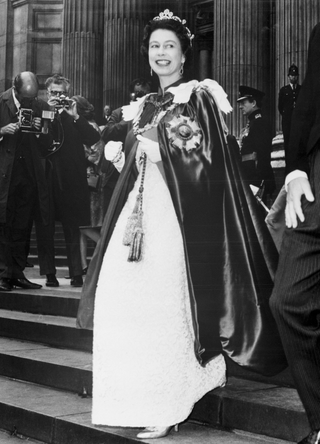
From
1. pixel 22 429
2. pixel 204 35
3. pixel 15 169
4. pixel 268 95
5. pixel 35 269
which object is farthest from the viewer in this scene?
pixel 204 35

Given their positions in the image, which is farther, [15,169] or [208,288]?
[15,169]

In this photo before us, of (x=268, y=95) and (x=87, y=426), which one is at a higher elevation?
(x=268, y=95)

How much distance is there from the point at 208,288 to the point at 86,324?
0.64m

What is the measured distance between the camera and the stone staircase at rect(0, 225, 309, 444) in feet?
12.2

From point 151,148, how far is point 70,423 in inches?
57.3

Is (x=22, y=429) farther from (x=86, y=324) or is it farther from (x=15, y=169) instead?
(x=15, y=169)

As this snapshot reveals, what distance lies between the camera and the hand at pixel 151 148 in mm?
3861

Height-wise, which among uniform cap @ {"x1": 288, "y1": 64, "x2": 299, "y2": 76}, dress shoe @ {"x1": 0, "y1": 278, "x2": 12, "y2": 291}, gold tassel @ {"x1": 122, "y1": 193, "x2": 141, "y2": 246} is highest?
uniform cap @ {"x1": 288, "y1": 64, "x2": 299, "y2": 76}

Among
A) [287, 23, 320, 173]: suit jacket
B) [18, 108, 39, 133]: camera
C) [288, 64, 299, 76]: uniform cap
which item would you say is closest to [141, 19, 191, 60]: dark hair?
[287, 23, 320, 173]: suit jacket

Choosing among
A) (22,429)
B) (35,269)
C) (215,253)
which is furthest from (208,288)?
(35,269)

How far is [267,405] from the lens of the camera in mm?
3715

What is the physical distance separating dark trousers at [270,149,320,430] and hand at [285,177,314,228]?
22mm

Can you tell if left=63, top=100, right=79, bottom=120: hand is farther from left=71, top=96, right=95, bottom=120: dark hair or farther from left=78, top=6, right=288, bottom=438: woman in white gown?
left=78, top=6, right=288, bottom=438: woman in white gown

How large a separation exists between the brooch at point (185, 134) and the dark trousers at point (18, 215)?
3597 millimetres
